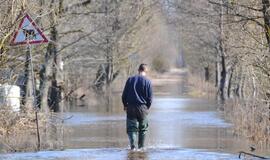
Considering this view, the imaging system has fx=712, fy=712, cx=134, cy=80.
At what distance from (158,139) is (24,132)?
12.4 ft

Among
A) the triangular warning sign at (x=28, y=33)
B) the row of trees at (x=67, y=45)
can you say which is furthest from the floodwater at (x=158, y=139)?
the triangular warning sign at (x=28, y=33)

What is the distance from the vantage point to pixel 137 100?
48.5 ft

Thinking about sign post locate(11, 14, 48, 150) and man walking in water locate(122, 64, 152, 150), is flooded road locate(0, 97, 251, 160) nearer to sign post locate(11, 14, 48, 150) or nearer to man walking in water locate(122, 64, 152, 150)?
man walking in water locate(122, 64, 152, 150)

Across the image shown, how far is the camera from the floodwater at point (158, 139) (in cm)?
1348

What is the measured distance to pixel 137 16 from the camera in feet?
141

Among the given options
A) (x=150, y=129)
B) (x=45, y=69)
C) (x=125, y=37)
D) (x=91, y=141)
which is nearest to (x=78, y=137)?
(x=91, y=141)

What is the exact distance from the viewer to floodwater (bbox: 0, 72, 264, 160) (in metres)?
13.5

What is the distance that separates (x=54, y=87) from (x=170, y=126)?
7.70 m

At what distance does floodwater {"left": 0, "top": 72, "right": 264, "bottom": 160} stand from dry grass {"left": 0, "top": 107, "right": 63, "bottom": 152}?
0.48m

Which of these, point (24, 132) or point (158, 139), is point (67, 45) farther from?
point (24, 132)

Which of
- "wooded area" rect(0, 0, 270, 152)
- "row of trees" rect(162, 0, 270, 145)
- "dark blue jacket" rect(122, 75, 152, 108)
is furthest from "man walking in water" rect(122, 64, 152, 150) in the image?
"row of trees" rect(162, 0, 270, 145)

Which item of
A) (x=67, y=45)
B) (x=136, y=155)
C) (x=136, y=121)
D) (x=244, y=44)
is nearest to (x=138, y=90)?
(x=136, y=121)

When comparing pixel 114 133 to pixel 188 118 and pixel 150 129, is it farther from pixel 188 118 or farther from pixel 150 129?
pixel 188 118

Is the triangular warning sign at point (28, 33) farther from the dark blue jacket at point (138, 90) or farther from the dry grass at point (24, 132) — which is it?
the dry grass at point (24, 132)
